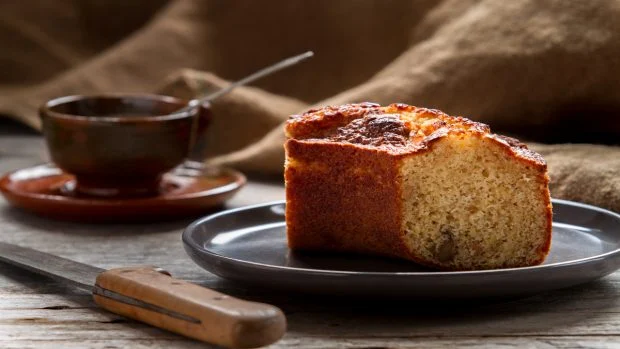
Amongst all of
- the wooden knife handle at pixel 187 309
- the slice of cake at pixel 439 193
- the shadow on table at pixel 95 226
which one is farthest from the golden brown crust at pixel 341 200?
the shadow on table at pixel 95 226

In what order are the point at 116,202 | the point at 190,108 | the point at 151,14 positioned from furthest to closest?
the point at 151,14, the point at 190,108, the point at 116,202

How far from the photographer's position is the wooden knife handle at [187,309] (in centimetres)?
169

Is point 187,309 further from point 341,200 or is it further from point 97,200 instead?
point 97,200

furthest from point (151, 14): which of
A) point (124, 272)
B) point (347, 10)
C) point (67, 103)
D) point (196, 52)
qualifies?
point (124, 272)

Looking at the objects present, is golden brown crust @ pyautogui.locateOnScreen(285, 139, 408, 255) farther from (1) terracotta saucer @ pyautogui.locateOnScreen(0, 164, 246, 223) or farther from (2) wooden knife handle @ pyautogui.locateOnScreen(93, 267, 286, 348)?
(1) terracotta saucer @ pyautogui.locateOnScreen(0, 164, 246, 223)

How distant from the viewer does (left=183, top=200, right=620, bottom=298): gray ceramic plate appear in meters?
1.96

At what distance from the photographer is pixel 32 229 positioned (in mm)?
3010

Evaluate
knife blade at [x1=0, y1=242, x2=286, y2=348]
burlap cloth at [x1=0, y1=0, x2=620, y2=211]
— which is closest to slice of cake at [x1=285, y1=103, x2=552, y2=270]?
knife blade at [x1=0, y1=242, x2=286, y2=348]

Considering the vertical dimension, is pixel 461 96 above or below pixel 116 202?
above

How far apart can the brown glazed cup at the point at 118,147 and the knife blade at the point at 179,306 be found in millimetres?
851

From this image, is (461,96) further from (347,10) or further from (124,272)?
(124,272)

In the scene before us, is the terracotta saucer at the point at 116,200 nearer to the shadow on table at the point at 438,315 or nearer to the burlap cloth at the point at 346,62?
the burlap cloth at the point at 346,62

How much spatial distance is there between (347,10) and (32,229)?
1.79m

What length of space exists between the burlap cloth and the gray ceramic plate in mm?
460
